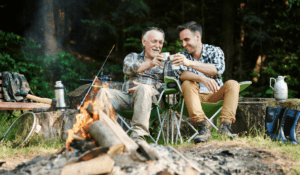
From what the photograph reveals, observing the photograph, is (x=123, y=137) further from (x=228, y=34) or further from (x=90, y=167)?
(x=228, y=34)

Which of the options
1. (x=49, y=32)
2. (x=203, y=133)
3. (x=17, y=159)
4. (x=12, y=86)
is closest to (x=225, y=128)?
(x=203, y=133)

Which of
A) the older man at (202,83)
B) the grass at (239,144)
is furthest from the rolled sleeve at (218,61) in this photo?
the grass at (239,144)

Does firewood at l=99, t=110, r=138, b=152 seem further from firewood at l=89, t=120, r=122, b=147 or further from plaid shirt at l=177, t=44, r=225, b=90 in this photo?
plaid shirt at l=177, t=44, r=225, b=90

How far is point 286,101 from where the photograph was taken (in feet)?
9.61

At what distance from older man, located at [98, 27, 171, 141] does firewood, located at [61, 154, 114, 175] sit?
2.99 ft

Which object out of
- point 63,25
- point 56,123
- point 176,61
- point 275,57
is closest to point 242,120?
point 176,61

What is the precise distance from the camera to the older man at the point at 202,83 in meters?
2.51

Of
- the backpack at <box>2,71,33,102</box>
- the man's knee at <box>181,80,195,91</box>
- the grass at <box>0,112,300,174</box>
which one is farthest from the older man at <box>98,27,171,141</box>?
the backpack at <box>2,71,33,102</box>

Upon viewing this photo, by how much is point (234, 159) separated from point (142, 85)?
3.59ft

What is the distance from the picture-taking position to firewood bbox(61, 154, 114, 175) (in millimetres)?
1393

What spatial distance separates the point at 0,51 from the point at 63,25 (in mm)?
2737

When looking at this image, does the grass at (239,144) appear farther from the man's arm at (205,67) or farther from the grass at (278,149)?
the man's arm at (205,67)

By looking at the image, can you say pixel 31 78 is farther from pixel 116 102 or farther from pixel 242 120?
pixel 242 120

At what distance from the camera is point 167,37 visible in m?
6.61
